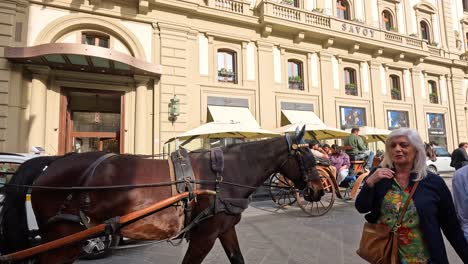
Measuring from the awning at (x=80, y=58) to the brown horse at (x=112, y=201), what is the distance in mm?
7487

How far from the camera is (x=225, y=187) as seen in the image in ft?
9.36

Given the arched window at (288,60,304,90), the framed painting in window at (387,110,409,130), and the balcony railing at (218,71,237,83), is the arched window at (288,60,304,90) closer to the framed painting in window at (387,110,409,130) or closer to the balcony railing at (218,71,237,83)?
the balcony railing at (218,71,237,83)

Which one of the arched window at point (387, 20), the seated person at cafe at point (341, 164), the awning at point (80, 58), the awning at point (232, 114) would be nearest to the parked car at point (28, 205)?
the awning at point (80, 58)

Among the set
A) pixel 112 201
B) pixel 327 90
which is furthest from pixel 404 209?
pixel 327 90

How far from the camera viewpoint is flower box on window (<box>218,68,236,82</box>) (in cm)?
1327

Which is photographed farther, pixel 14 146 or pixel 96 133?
pixel 96 133

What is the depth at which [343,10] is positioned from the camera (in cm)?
1705

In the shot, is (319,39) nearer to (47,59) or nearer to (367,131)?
(367,131)

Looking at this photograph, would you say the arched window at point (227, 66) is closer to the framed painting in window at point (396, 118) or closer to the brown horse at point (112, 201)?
the framed painting in window at point (396, 118)

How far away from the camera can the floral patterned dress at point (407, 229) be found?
1.85 m

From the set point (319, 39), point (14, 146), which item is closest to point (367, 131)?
point (319, 39)

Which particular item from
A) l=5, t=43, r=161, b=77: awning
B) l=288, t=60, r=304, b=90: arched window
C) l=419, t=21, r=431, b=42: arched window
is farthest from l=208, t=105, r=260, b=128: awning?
l=419, t=21, r=431, b=42: arched window

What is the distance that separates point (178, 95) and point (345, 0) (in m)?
12.5

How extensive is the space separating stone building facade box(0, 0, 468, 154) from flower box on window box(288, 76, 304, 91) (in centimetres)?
7
